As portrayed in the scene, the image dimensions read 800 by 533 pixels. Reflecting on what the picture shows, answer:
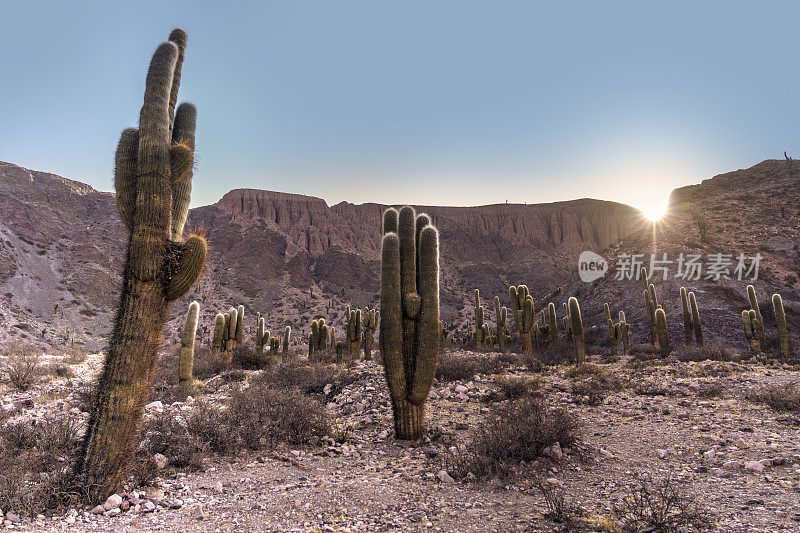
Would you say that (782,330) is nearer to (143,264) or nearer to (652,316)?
(652,316)

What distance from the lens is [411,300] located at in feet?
24.2

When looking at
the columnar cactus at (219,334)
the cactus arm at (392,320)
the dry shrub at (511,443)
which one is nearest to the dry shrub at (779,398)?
the dry shrub at (511,443)

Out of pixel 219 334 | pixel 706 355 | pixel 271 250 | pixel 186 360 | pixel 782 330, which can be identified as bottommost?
pixel 706 355

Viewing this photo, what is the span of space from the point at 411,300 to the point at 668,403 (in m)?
6.46

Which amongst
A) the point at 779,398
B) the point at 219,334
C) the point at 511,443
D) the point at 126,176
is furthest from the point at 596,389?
the point at 219,334

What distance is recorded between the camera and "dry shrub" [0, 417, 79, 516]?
3924 millimetres

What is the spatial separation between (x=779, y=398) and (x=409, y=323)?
760cm

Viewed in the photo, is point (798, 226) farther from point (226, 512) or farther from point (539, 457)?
point (226, 512)

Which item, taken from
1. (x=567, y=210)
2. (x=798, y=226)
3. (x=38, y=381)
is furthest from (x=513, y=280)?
(x=38, y=381)

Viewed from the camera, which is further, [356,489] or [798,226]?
[798,226]

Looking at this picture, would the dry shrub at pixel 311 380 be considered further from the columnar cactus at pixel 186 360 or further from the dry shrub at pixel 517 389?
the dry shrub at pixel 517 389

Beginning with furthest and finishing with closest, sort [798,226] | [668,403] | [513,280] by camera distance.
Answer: [513,280], [798,226], [668,403]

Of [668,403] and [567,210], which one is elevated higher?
[567,210]

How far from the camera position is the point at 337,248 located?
5962cm
